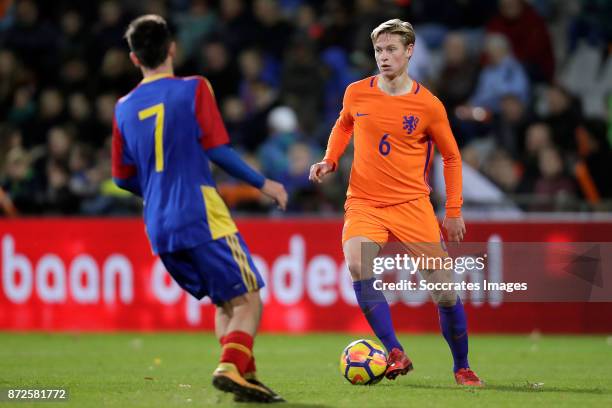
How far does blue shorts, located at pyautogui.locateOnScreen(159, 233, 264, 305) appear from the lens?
22.1 feet

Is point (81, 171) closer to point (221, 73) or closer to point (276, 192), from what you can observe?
point (221, 73)

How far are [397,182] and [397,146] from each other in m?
0.25

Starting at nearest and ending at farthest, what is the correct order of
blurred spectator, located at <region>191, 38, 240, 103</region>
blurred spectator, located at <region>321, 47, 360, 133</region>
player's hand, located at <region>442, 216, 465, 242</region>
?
player's hand, located at <region>442, 216, 465, 242</region>
blurred spectator, located at <region>321, 47, 360, 133</region>
blurred spectator, located at <region>191, 38, 240, 103</region>

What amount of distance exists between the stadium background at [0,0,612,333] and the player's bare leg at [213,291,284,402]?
20.8 ft

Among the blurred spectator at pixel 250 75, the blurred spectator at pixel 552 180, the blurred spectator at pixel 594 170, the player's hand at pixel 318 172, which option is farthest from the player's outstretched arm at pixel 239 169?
the blurred spectator at pixel 250 75

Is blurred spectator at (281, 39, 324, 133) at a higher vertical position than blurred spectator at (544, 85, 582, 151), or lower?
higher

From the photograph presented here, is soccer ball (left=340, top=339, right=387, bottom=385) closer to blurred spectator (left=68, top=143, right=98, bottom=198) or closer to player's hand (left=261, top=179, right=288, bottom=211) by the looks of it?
player's hand (left=261, top=179, right=288, bottom=211)

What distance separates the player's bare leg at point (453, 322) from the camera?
812 cm

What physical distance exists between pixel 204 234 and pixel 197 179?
1.05ft

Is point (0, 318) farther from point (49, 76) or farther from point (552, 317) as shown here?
point (552, 317)

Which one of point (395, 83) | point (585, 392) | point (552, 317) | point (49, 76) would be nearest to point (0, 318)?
point (49, 76)

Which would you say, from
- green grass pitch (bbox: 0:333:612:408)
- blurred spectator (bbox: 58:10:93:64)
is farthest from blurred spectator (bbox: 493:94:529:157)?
blurred spectator (bbox: 58:10:93:64)

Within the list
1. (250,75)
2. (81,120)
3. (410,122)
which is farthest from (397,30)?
(81,120)

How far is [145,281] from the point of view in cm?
1355
